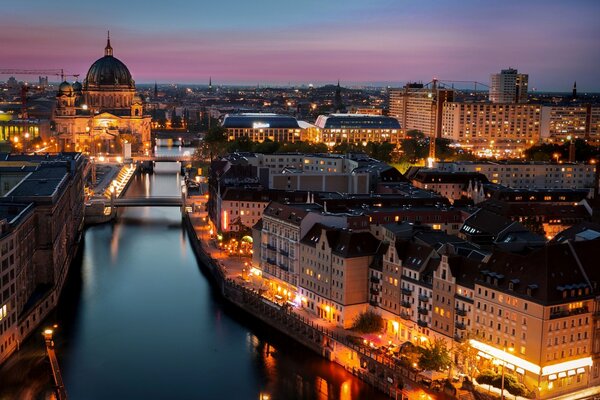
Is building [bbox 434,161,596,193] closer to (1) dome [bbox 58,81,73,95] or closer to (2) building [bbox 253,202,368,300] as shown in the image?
(2) building [bbox 253,202,368,300]

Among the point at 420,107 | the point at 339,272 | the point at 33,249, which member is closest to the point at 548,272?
the point at 339,272

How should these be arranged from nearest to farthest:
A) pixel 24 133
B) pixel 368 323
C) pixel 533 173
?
pixel 368 323 → pixel 533 173 → pixel 24 133

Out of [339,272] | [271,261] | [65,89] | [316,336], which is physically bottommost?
[316,336]

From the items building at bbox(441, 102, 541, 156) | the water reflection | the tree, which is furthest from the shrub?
building at bbox(441, 102, 541, 156)

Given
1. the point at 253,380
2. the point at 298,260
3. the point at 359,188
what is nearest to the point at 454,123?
the point at 359,188

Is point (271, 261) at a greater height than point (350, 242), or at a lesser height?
lesser

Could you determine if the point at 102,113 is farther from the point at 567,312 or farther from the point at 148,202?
the point at 567,312
